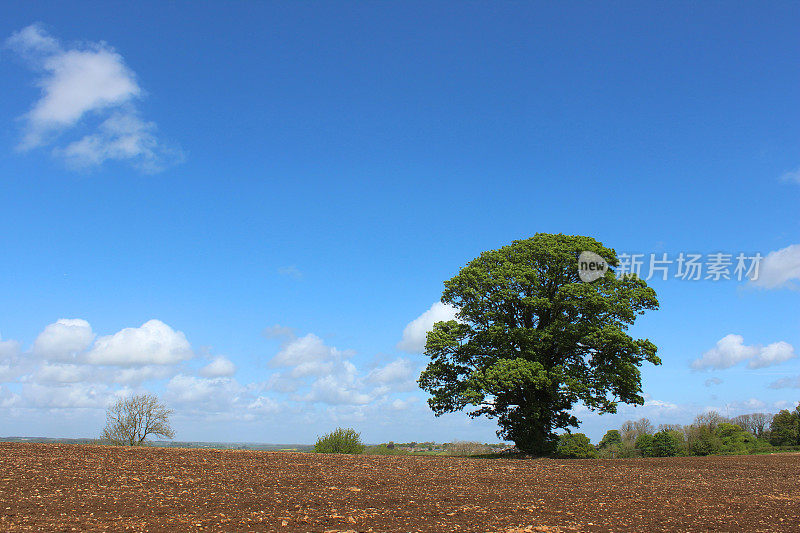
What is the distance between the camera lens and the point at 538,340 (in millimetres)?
25156

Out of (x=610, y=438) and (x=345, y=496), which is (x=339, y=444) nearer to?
(x=345, y=496)

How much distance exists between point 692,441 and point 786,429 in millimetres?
14388

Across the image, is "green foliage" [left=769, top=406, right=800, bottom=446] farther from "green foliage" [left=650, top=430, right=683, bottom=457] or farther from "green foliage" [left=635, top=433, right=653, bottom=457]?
"green foliage" [left=650, top=430, right=683, bottom=457]

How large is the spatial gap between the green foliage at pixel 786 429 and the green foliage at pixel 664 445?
16519 mm

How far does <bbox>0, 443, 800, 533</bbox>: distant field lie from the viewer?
311 inches

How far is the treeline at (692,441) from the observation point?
33572 mm

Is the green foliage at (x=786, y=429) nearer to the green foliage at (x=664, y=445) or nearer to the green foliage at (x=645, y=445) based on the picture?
the green foliage at (x=645, y=445)

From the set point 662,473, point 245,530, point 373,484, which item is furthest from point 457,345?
point 245,530

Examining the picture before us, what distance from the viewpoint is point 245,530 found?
7.32 meters

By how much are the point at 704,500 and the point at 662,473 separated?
5095mm

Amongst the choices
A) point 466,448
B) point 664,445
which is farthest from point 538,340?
point 664,445

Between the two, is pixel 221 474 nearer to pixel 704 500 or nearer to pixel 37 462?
pixel 37 462

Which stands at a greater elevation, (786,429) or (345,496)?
(345,496)

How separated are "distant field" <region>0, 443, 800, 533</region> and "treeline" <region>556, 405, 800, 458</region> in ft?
44.3
